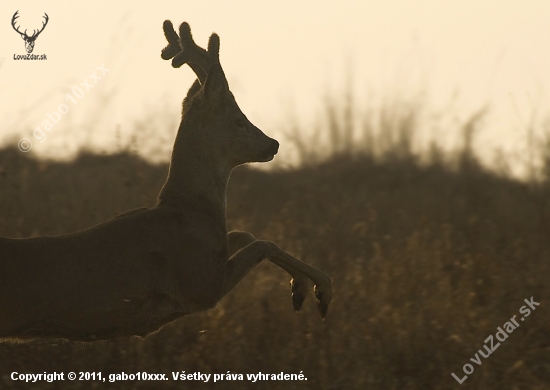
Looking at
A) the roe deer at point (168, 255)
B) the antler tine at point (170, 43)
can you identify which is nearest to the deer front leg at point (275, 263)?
the roe deer at point (168, 255)

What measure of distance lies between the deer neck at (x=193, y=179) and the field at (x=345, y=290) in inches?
45.2

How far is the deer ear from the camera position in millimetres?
6793

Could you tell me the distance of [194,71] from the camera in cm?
702

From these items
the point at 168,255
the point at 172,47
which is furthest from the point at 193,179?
the point at 172,47

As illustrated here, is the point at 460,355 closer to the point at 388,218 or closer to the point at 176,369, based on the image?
the point at 176,369

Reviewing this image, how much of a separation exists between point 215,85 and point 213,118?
21 centimetres

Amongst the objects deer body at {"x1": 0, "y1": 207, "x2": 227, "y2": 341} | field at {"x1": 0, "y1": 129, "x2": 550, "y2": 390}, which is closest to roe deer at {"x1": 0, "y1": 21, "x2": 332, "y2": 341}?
deer body at {"x1": 0, "y1": 207, "x2": 227, "y2": 341}

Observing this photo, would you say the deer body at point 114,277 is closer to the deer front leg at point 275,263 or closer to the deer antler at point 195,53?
the deer front leg at point 275,263

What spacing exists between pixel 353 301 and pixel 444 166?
573 centimetres

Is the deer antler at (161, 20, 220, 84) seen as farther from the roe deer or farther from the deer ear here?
the deer ear

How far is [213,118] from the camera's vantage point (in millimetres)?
6883

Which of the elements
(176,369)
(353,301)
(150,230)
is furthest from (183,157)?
(353,301)

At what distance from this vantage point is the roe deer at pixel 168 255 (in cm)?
612

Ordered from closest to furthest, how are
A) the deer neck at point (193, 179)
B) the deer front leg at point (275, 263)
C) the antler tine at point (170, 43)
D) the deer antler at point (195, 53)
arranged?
the deer front leg at point (275, 263) → the deer neck at point (193, 179) → the deer antler at point (195, 53) → the antler tine at point (170, 43)
